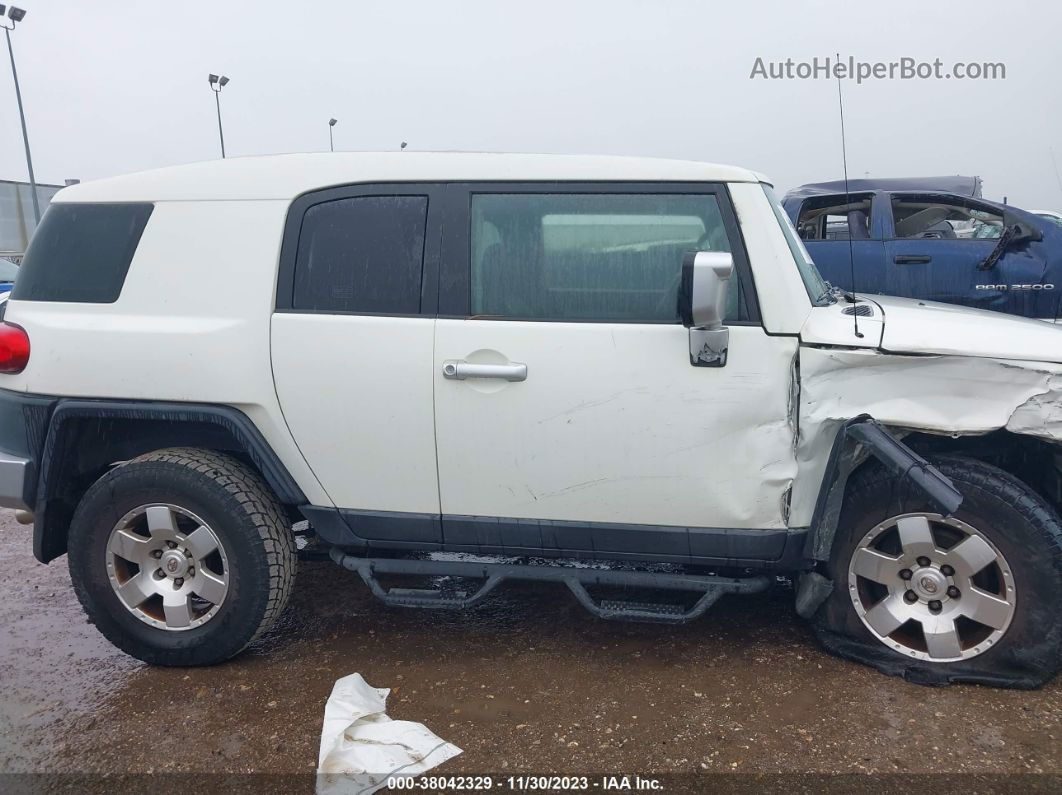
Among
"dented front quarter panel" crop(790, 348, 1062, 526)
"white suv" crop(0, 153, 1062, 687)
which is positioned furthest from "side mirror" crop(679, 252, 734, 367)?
"dented front quarter panel" crop(790, 348, 1062, 526)

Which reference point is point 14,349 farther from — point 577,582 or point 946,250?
point 946,250

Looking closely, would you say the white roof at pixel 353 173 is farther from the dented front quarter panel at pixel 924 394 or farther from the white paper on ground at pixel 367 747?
the white paper on ground at pixel 367 747

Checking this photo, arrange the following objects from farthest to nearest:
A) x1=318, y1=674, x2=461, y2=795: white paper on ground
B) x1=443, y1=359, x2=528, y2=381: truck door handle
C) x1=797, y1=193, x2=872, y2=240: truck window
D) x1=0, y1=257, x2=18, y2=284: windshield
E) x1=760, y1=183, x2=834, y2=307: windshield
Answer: x1=0, y1=257, x2=18, y2=284: windshield < x1=797, y1=193, x2=872, y2=240: truck window < x1=760, y1=183, x2=834, y2=307: windshield < x1=443, y1=359, x2=528, y2=381: truck door handle < x1=318, y1=674, x2=461, y2=795: white paper on ground

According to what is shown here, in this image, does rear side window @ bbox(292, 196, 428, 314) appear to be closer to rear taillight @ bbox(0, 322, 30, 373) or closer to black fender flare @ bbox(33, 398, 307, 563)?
black fender flare @ bbox(33, 398, 307, 563)

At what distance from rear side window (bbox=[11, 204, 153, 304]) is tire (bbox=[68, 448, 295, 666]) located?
0.70 m

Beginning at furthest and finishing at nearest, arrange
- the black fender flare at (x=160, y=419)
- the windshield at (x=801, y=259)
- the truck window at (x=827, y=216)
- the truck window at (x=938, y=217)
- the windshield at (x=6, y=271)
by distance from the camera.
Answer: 1. the windshield at (x=6, y=271)
2. the truck window at (x=827, y=216)
3. the truck window at (x=938, y=217)
4. the black fender flare at (x=160, y=419)
5. the windshield at (x=801, y=259)

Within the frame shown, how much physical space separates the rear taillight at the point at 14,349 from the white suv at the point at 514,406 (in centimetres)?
2

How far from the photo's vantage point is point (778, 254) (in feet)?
9.56

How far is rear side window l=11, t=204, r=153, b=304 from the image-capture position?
3.24m

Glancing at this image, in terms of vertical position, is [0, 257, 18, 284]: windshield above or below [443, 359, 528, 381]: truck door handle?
above

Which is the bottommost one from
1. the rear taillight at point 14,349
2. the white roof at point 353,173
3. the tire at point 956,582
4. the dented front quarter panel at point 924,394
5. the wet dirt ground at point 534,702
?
the wet dirt ground at point 534,702

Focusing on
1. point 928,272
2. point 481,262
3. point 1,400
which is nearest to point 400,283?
point 481,262

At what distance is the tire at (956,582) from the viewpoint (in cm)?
282

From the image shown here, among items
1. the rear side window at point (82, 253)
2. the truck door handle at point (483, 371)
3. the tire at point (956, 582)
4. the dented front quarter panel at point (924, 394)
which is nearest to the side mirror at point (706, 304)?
the dented front quarter panel at point (924, 394)
